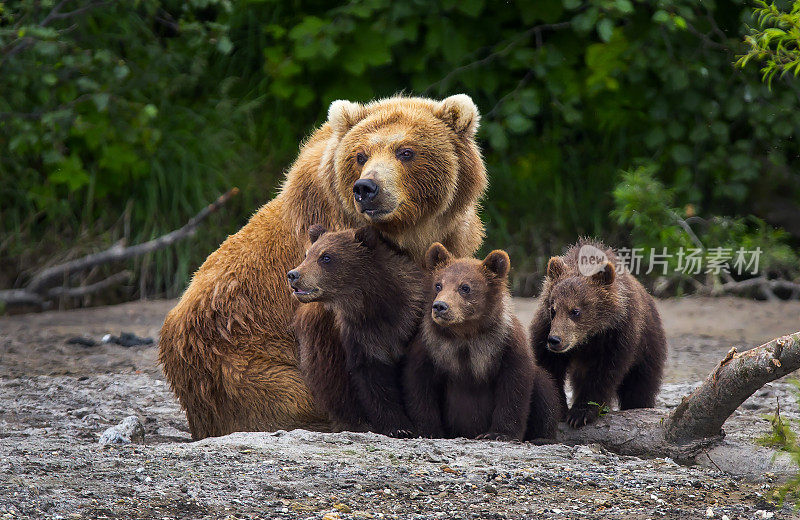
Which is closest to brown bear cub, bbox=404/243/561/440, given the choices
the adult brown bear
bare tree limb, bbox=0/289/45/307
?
the adult brown bear

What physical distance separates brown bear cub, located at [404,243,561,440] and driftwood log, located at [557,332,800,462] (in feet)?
0.83

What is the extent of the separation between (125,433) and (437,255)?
1655mm

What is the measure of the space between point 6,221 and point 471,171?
5.76 m

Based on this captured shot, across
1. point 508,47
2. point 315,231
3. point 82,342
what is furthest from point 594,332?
point 508,47

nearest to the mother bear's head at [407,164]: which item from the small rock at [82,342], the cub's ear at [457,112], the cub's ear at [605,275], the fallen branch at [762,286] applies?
the cub's ear at [457,112]

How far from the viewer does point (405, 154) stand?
4.30 m

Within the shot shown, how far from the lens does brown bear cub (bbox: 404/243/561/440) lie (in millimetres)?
4055

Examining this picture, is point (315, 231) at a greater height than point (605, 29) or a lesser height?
lesser

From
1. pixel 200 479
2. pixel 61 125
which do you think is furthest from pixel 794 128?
pixel 200 479

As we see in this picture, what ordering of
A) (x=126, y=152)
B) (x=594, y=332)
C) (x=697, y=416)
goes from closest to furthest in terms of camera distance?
(x=697, y=416) < (x=594, y=332) < (x=126, y=152)

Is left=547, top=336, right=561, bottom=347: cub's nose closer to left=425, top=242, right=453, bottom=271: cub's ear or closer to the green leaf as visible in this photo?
left=425, top=242, right=453, bottom=271: cub's ear

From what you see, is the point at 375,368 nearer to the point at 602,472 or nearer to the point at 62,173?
the point at 602,472

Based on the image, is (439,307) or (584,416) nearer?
(439,307)

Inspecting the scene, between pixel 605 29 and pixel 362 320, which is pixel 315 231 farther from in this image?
pixel 605 29
